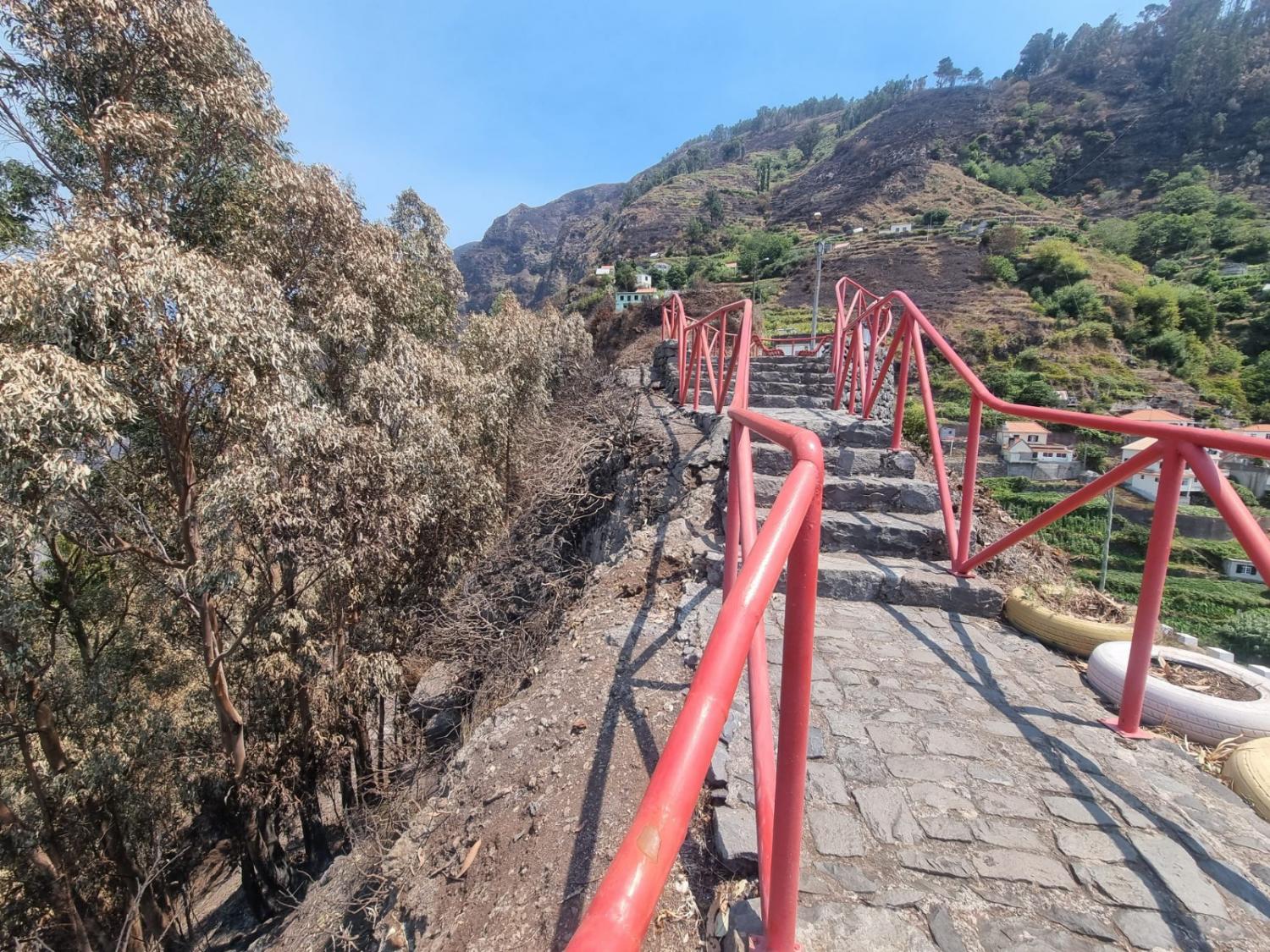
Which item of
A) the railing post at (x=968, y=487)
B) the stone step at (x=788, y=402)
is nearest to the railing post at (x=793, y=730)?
the railing post at (x=968, y=487)

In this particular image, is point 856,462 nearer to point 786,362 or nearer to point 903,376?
point 903,376

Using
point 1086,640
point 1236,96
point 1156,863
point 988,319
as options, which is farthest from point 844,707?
point 1236,96

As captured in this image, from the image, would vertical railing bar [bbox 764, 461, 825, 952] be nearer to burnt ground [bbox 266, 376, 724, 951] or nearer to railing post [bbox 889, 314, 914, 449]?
burnt ground [bbox 266, 376, 724, 951]

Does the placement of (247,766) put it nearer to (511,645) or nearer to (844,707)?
(511,645)

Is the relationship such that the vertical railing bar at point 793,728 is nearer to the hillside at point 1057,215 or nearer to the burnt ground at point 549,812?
the burnt ground at point 549,812

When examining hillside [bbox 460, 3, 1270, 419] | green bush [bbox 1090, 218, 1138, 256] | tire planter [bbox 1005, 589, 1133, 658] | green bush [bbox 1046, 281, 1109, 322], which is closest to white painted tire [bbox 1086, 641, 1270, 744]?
tire planter [bbox 1005, 589, 1133, 658]

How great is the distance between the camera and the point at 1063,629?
2516 millimetres

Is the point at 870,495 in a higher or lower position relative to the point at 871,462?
lower

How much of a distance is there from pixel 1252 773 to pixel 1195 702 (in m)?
0.31

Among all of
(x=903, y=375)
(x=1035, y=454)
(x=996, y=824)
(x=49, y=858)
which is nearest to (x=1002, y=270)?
(x=1035, y=454)

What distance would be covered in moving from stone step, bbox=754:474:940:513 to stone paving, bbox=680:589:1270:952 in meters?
1.29

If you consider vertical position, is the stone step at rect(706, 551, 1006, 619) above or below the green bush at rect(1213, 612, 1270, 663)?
above

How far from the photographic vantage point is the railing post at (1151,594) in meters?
1.76

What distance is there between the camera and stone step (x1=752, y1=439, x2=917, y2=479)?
3709 mm
